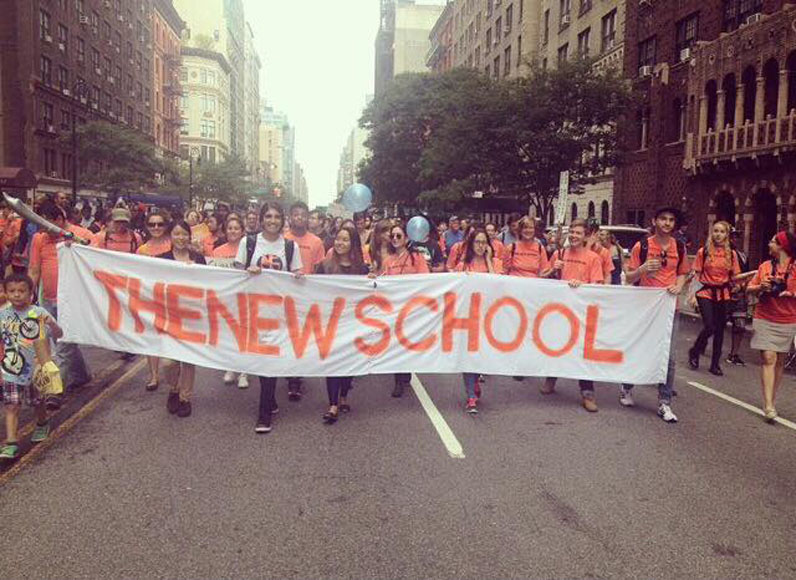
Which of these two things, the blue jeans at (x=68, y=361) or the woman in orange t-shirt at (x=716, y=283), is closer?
the blue jeans at (x=68, y=361)

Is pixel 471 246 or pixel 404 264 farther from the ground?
pixel 471 246

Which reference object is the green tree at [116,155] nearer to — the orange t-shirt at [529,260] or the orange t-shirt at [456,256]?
the orange t-shirt at [456,256]

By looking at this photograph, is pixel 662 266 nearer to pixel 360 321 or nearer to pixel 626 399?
pixel 626 399

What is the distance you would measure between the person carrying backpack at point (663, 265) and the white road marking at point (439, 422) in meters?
2.05

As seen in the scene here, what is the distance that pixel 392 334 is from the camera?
278 inches

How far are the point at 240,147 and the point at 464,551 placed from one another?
15355 cm

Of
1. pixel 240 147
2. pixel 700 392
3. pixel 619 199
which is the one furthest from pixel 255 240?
pixel 240 147

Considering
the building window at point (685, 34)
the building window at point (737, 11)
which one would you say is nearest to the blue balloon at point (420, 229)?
the building window at point (737, 11)

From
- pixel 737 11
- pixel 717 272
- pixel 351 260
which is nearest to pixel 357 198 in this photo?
pixel 717 272

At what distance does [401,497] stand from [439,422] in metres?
1.97

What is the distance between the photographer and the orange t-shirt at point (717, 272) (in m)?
9.57

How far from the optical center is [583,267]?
7730 mm

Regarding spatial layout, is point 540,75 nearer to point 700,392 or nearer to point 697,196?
point 697,196

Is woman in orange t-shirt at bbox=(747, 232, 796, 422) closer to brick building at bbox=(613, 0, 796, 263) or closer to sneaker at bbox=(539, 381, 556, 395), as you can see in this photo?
sneaker at bbox=(539, 381, 556, 395)
